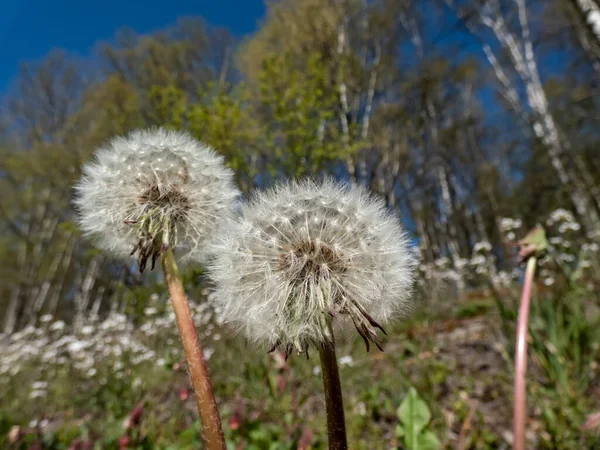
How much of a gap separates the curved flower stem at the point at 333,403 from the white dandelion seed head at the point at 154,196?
580 mm

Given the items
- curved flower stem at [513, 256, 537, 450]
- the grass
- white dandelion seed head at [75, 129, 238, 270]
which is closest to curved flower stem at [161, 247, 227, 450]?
white dandelion seed head at [75, 129, 238, 270]

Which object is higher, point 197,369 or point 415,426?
point 197,369

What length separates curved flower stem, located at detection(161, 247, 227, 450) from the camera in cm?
66

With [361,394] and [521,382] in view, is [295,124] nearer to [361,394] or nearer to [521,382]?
[361,394]

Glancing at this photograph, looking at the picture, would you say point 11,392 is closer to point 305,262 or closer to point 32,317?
point 305,262

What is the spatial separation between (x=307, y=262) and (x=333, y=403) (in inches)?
15.5

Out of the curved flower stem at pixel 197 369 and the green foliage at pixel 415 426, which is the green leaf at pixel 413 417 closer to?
the green foliage at pixel 415 426

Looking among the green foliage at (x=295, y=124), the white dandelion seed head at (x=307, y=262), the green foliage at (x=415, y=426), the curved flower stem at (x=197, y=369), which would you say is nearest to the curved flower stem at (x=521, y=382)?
the white dandelion seed head at (x=307, y=262)

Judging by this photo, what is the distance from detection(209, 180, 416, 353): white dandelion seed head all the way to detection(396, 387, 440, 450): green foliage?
702 millimetres

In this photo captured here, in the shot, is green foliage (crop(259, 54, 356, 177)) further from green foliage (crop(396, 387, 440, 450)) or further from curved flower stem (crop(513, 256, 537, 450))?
curved flower stem (crop(513, 256, 537, 450))

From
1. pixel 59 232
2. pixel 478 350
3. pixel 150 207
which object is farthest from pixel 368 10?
pixel 59 232

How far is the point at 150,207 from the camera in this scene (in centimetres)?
118

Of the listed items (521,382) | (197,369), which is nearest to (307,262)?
(197,369)

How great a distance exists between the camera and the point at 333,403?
64cm
